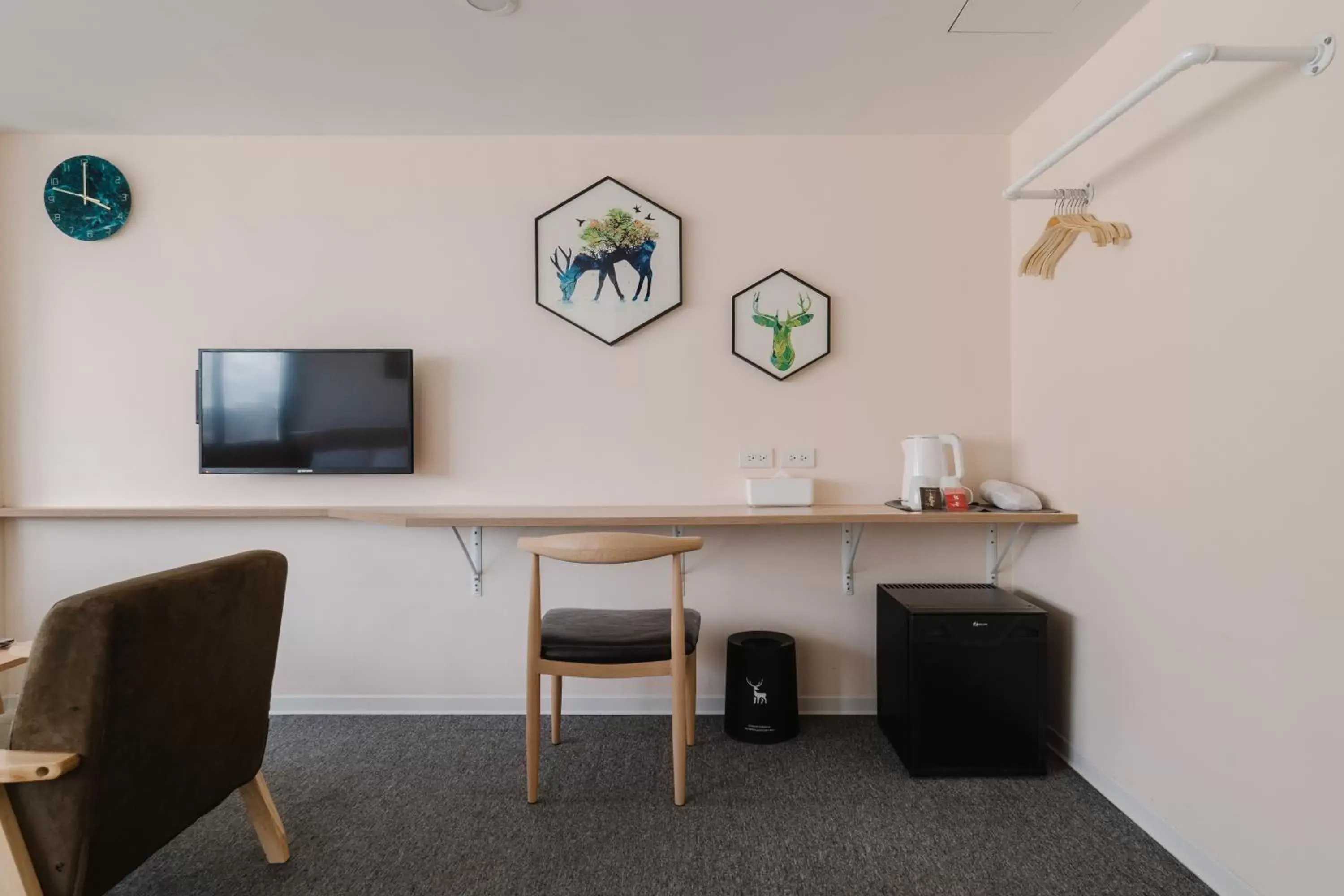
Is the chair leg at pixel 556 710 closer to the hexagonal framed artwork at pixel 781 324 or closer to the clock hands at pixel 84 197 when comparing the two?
the hexagonal framed artwork at pixel 781 324

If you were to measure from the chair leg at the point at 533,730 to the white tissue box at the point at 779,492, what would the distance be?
3.50ft

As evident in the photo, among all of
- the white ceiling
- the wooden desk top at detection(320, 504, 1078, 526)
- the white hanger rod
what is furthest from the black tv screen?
the white hanger rod

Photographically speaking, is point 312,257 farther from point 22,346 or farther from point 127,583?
point 127,583

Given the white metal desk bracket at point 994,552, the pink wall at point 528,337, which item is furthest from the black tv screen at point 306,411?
the white metal desk bracket at point 994,552

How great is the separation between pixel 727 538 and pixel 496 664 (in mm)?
1115

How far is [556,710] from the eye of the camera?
250cm

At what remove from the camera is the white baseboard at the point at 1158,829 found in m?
1.67

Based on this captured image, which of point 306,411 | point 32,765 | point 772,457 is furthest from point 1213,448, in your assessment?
point 306,411

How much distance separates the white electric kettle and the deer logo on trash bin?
0.89m

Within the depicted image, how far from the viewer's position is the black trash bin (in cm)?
251

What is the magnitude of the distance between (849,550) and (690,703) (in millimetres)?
893

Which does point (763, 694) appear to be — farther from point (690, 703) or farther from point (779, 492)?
point (779, 492)

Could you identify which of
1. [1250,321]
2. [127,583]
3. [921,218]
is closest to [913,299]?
[921,218]

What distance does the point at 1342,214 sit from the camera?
1395 mm
